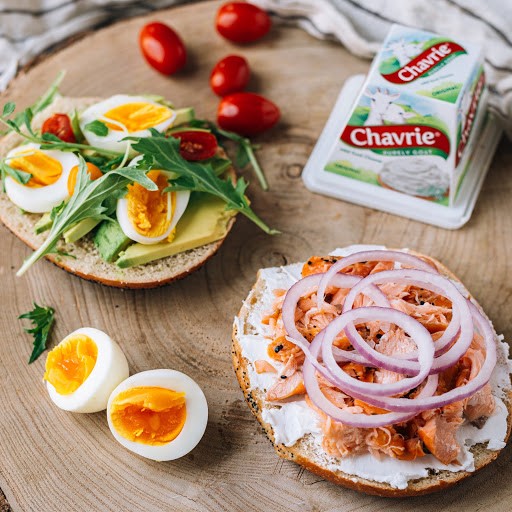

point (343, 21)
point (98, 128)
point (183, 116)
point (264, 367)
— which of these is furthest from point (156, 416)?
point (343, 21)

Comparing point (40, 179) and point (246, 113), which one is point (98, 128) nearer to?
point (40, 179)

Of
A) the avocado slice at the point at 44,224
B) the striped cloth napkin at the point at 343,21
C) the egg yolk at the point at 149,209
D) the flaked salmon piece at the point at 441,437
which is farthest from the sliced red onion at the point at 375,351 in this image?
the striped cloth napkin at the point at 343,21

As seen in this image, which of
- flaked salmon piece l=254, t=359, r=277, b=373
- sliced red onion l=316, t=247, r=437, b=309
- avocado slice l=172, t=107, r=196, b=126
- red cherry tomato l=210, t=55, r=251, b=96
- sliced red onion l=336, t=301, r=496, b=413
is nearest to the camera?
sliced red onion l=336, t=301, r=496, b=413

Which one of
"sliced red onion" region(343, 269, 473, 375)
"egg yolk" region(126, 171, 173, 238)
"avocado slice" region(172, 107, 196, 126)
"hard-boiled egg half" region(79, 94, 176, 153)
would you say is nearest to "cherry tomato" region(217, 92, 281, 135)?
"avocado slice" region(172, 107, 196, 126)

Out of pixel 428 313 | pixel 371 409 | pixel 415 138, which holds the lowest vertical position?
pixel 371 409

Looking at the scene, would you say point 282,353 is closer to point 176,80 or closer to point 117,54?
point 176,80

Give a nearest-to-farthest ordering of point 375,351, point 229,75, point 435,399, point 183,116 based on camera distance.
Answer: point 435,399 < point 375,351 < point 183,116 < point 229,75

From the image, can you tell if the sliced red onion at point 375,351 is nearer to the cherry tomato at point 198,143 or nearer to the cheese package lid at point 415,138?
the cheese package lid at point 415,138

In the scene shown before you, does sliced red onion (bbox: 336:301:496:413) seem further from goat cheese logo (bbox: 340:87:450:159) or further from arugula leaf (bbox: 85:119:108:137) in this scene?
arugula leaf (bbox: 85:119:108:137)
